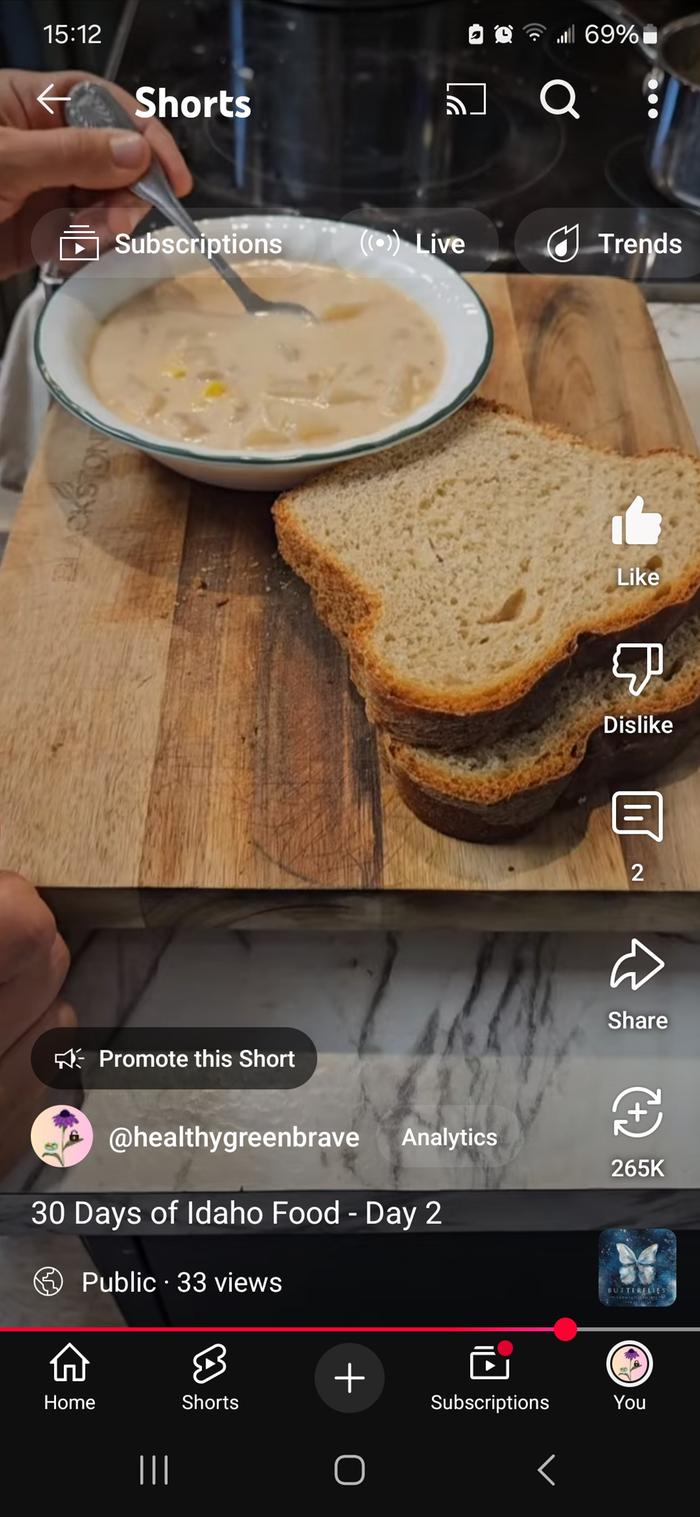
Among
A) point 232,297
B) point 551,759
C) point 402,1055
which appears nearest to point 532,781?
point 551,759

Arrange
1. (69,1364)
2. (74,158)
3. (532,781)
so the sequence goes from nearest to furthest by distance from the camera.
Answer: (69,1364)
(532,781)
(74,158)

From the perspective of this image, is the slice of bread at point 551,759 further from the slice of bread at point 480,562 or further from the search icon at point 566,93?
the search icon at point 566,93

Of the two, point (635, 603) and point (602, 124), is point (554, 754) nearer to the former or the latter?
point (635, 603)

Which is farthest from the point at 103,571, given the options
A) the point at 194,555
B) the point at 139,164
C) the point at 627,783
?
the point at 627,783

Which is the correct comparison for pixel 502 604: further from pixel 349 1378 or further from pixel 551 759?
pixel 349 1378

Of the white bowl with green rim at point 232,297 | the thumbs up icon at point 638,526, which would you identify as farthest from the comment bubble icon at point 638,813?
the white bowl with green rim at point 232,297

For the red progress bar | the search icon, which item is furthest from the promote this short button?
the search icon

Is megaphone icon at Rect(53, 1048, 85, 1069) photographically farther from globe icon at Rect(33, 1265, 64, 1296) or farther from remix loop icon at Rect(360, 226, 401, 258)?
remix loop icon at Rect(360, 226, 401, 258)
